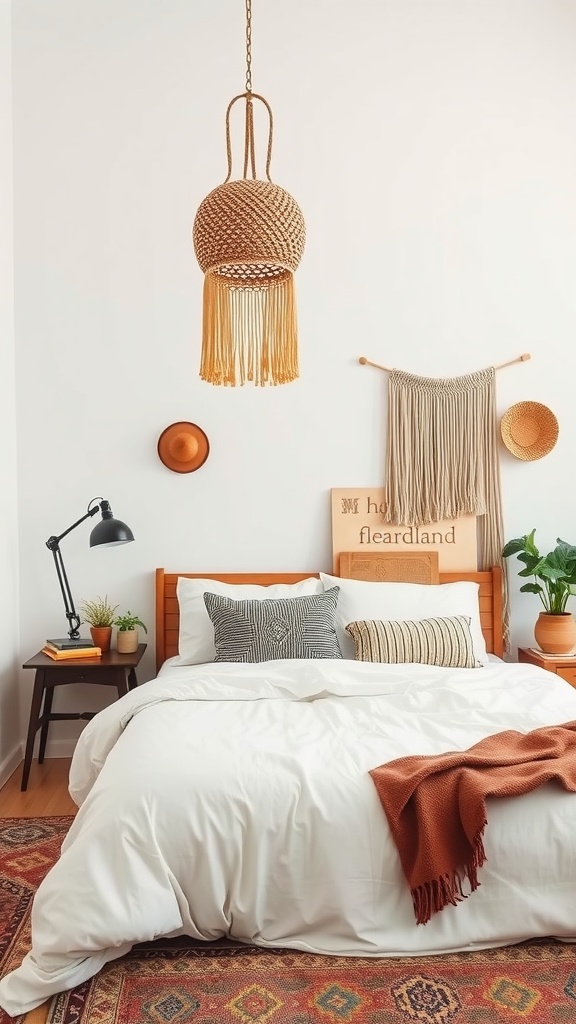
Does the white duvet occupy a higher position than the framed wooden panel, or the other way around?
the framed wooden panel

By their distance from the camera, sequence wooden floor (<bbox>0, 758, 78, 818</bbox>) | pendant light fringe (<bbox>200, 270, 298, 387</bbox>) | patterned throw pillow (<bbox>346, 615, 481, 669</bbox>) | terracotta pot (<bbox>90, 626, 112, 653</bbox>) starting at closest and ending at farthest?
pendant light fringe (<bbox>200, 270, 298, 387</bbox>) < wooden floor (<bbox>0, 758, 78, 818</bbox>) < patterned throw pillow (<bbox>346, 615, 481, 669</bbox>) < terracotta pot (<bbox>90, 626, 112, 653</bbox>)

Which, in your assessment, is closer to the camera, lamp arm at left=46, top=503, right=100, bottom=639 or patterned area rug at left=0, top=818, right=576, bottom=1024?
patterned area rug at left=0, top=818, right=576, bottom=1024

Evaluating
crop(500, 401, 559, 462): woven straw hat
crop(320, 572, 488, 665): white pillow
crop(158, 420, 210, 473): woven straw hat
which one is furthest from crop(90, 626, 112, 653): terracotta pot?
crop(500, 401, 559, 462): woven straw hat

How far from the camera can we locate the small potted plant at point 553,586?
→ 4035 millimetres

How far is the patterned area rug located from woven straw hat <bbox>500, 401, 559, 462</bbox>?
8.27 ft

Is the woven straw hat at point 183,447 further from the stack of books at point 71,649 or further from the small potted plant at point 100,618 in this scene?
the stack of books at point 71,649

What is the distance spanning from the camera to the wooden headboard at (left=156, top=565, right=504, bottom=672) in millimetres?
4227

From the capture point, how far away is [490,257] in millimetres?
4383

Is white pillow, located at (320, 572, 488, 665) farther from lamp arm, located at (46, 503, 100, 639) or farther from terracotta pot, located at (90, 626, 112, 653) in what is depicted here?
lamp arm, located at (46, 503, 100, 639)

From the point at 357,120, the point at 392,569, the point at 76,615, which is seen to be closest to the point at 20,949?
the point at 76,615

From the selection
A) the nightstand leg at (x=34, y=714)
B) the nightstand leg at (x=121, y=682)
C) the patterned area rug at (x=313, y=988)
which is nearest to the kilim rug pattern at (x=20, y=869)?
the patterned area rug at (x=313, y=988)

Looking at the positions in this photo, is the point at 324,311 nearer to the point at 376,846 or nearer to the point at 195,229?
the point at 195,229

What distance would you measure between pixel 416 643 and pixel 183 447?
1472 mm

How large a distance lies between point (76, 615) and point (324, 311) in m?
1.94
